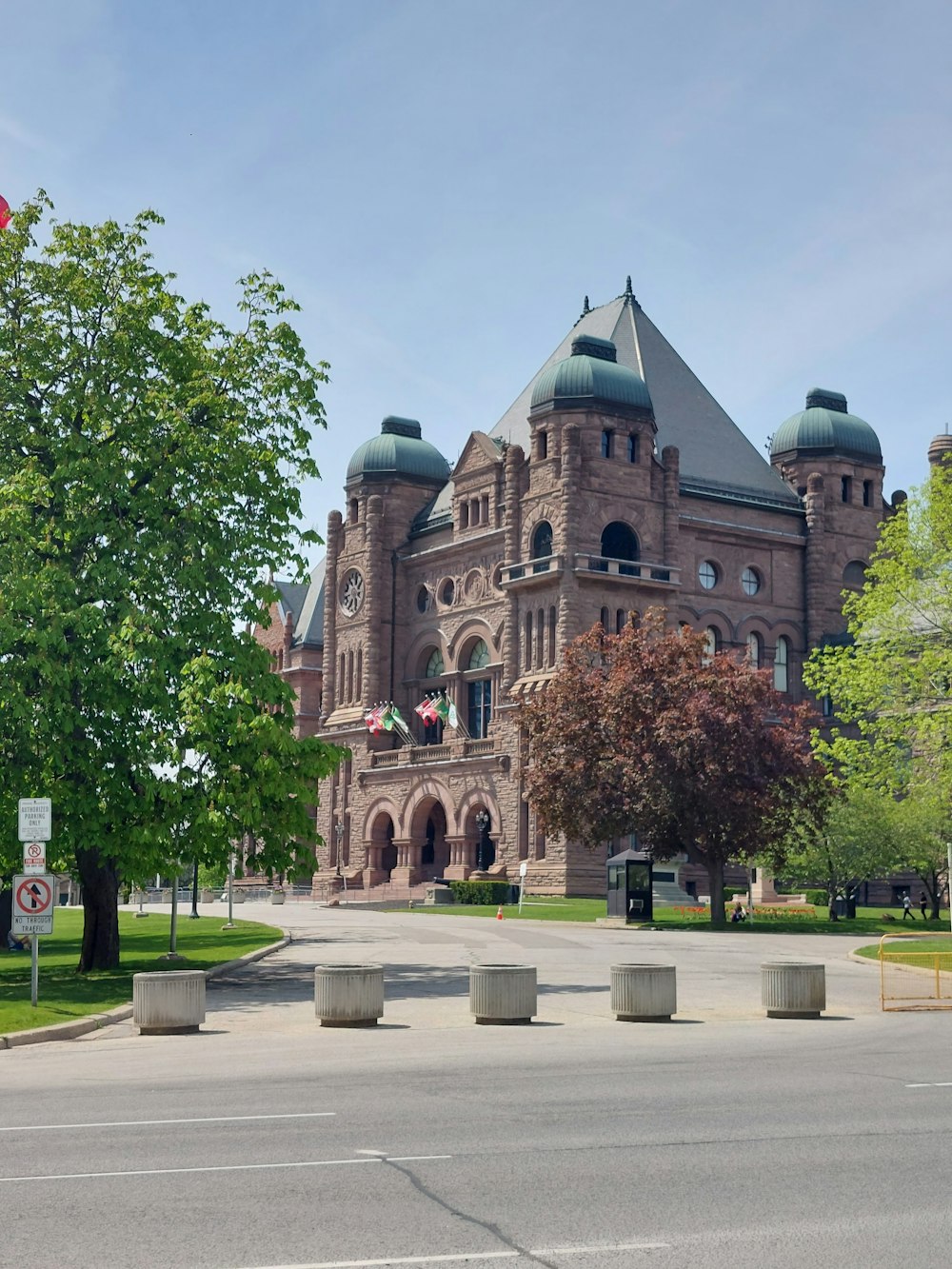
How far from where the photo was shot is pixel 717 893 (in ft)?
166

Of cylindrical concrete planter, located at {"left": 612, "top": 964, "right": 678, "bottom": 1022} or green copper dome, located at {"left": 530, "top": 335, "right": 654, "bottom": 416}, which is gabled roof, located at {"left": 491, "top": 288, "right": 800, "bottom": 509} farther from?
cylindrical concrete planter, located at {"left": 612, "top": 964, "right": 678, "bottom": 1022}

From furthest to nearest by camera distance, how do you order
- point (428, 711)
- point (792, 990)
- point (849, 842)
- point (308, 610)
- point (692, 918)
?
point (308, 610) < point (428, 711) < point (692, 918) < point (849, 842) < point (792, 990)

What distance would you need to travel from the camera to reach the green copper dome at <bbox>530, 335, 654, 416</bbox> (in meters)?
73.4

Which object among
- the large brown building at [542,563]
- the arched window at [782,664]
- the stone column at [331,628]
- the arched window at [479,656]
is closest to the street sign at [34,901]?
the large brown building at [542,563]

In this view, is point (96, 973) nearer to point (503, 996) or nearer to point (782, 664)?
point (503, 996)

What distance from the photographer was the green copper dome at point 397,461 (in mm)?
90812

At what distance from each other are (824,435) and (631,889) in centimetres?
4012

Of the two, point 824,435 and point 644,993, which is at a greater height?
point 824,435

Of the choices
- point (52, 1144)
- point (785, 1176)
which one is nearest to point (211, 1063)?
point (52, 1144)

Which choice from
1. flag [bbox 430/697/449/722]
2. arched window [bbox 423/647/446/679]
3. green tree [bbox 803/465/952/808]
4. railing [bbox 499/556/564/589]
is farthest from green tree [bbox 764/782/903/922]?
arched window [bbox 423/647/446/679]

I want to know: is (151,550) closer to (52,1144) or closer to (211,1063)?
(211,1063)

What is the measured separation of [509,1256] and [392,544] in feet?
271

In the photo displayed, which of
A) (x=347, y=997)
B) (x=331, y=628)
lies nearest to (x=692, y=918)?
(x=347, y=997)

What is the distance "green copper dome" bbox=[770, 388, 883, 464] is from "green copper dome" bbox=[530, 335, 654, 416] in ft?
42.3
